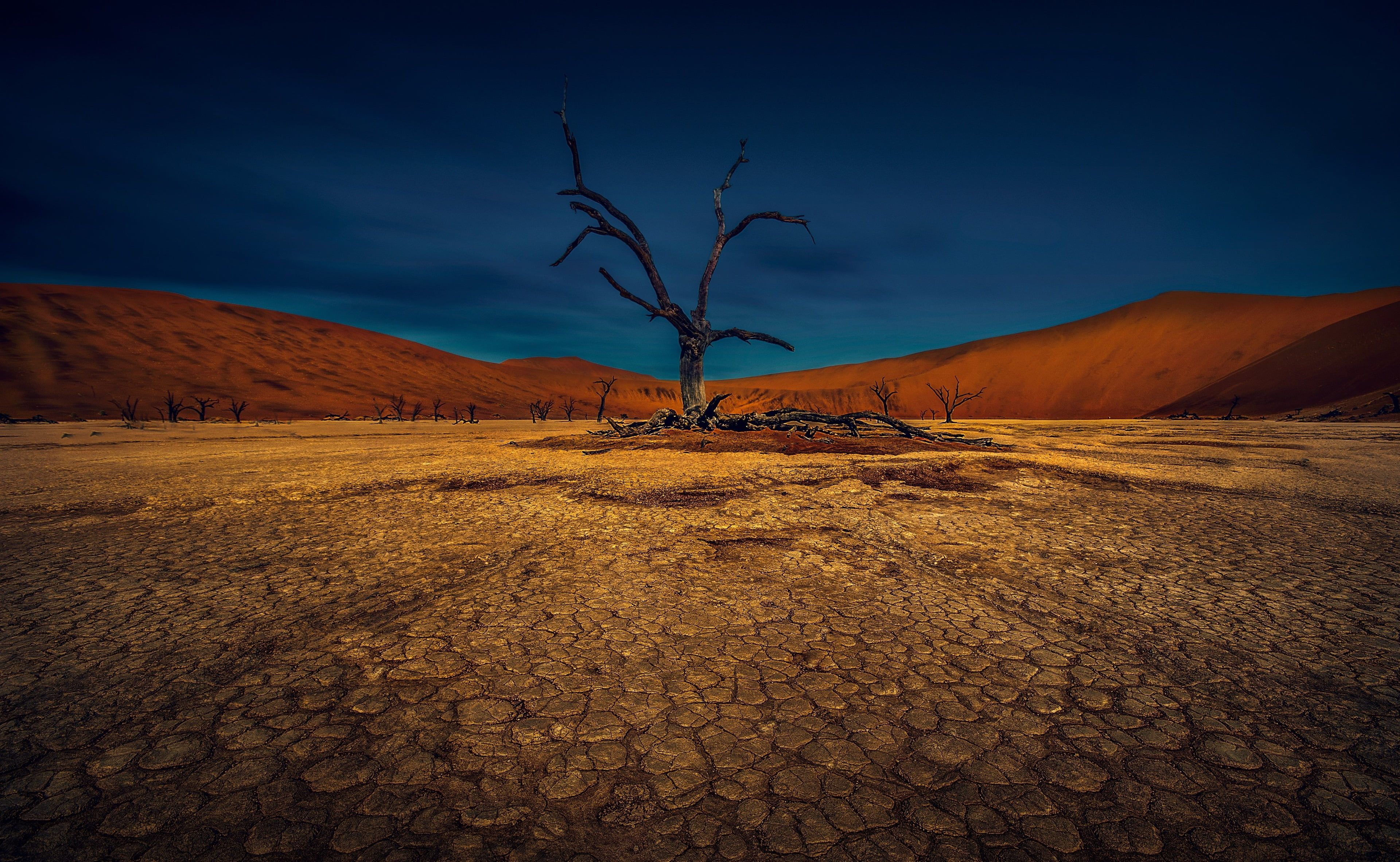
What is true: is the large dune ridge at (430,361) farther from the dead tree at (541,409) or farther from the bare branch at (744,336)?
the bare branch at (744,336)

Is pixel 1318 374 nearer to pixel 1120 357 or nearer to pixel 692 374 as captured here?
pixel 1120 357

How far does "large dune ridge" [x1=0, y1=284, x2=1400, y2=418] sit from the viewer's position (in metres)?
38.8

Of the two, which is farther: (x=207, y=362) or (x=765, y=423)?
(x=207, y=362)

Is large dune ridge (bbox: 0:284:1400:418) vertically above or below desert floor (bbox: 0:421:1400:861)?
above

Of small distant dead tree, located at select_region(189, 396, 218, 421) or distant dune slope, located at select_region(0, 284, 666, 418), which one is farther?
distant dune slope, located at select_region(0, 284, 666, 418)

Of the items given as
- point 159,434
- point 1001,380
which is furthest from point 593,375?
point 159,434

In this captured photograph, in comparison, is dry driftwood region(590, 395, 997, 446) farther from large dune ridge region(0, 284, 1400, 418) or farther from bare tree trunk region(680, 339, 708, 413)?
large dune ridge region(0, 284, 1400, 418)

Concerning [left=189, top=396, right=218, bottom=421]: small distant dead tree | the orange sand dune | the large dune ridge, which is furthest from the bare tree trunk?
the orange sand dune

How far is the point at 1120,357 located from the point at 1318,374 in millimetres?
25488

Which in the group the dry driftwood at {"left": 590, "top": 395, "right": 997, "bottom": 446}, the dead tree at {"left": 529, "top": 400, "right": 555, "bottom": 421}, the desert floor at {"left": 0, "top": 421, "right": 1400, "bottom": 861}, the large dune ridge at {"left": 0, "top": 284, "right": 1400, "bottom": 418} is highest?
the large dune ridge at {"left": 0, "top": 284, "right": 1400, "bottom": 418}

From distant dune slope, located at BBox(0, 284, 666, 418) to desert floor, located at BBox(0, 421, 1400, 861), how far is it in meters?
41.7

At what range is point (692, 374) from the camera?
14539mm

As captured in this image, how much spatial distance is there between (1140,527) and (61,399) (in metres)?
51.1

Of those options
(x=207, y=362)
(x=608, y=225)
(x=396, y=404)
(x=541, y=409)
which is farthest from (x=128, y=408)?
(x=608, y=225)
